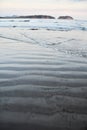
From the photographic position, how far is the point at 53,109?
2.58 m

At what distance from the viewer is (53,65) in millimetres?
4773

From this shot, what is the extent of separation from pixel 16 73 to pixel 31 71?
0.30 metres

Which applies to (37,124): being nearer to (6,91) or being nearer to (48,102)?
(48,102)

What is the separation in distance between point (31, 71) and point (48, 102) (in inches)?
59.7

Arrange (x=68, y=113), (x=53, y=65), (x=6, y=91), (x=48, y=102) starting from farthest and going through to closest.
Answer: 1. (x=53, y=65)
2. (x=6, y=91)
3. (x=48, y=102)
4. (x=68, y=113)

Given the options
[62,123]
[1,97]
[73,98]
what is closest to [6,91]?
[1,97]

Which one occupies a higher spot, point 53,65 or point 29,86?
point 29,86

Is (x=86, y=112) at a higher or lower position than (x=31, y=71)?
higher

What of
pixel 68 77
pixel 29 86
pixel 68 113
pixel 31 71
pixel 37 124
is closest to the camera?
pixel 37 124

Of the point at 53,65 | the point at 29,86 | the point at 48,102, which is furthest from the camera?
the point at 53,65

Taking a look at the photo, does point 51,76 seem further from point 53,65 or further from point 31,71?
point 53,65

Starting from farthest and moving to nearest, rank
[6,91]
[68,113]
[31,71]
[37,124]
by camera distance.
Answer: [31,71] < [6,91] < [68,113] < [37,124]

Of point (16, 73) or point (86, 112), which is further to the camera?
point (16, 73)

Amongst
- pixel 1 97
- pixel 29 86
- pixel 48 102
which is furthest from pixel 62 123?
pixel 29 86
